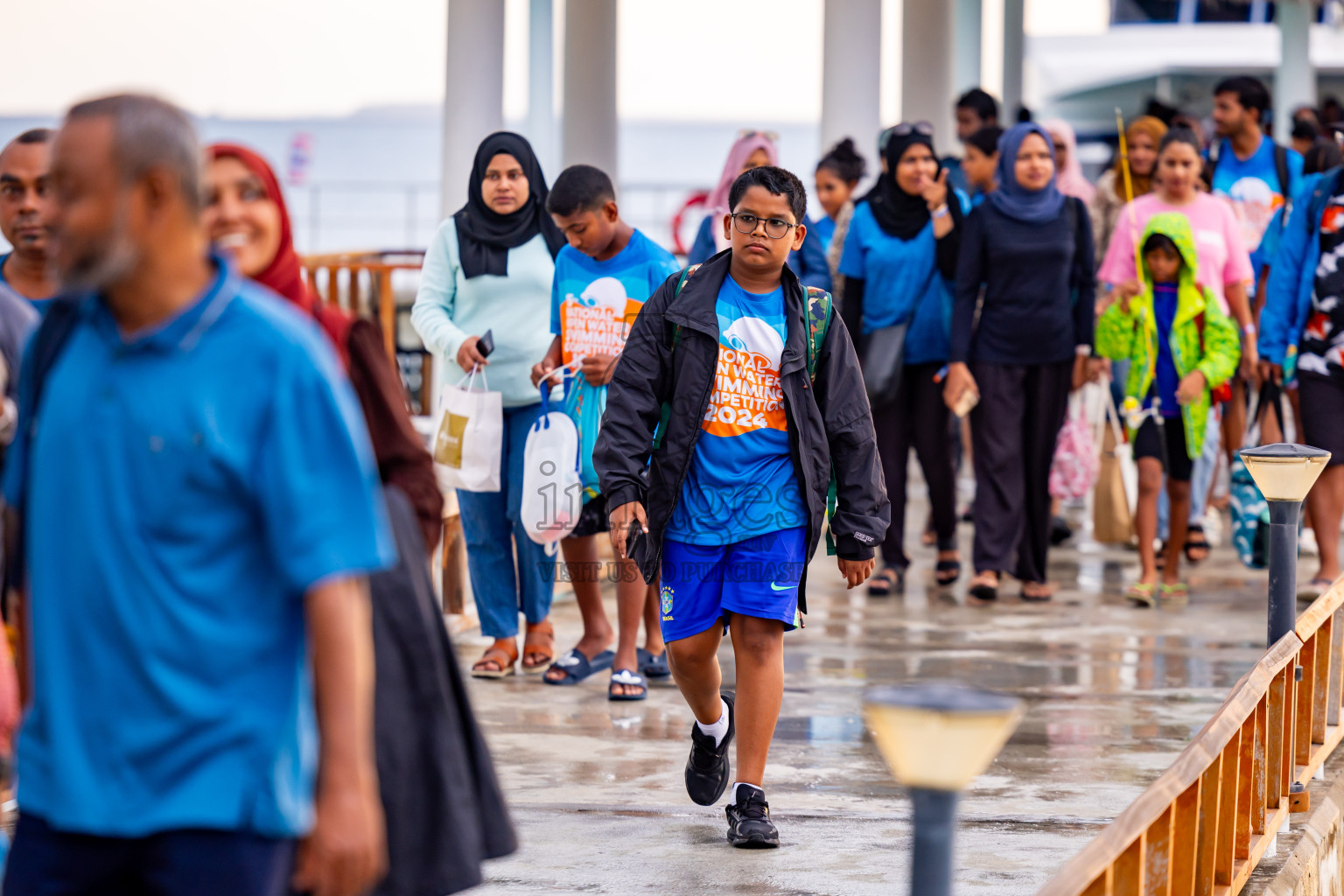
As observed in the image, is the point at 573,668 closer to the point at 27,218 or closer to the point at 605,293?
the point at 605,293

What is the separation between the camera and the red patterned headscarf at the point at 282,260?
97.5 inches

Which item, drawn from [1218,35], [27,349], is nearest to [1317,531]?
[27,349]

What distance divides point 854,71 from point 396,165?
32.1 meters

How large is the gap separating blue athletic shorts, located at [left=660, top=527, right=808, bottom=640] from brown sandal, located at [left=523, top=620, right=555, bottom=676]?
231 cm

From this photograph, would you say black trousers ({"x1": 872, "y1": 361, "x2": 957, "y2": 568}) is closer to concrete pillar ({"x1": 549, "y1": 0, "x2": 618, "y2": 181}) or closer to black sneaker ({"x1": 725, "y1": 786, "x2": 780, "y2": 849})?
black sneaker ({"x1": 725, "y1": 786, "x2": 780, "y2": 849})

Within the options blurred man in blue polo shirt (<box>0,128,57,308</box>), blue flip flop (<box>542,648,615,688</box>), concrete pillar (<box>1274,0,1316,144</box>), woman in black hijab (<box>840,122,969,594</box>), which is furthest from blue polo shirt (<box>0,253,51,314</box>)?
concrete pillar (<box>1274,0,1316,144</box>)

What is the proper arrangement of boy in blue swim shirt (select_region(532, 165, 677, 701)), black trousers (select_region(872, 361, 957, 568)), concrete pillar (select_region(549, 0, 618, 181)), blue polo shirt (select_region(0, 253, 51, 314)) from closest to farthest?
blue polo shirt (select_region(0, 253, 51, 314))
boy in blue swim shirt (select_region(532, 165, 677, 701))
black trousers (select_region(872, 361, 957, 568))
concrete pillar (select_region(549, 0, 618, 181))

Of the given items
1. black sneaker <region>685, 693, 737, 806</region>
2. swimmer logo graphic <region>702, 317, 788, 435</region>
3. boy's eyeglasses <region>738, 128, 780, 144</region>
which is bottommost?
black sneaker <region>685, 693, 737, 806</region>

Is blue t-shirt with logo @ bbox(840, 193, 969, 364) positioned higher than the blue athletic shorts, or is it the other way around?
blue t-shirt with logo @ bbox(840, 193, 969, 364)

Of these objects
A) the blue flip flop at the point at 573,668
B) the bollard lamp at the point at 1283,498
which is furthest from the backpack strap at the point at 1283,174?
the blue flip flop at the point at 573,668

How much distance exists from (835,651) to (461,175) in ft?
21.7

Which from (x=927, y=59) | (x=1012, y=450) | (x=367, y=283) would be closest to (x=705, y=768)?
(x=1012, y=450)

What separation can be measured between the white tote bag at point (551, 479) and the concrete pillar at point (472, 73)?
662 centimetres

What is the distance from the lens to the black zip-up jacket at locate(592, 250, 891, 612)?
4.28 metres
